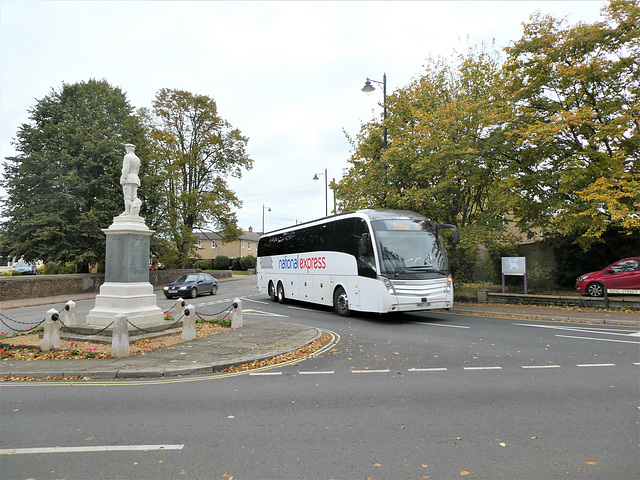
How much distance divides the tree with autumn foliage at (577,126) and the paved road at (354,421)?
8.23 m

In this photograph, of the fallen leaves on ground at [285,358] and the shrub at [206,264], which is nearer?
the fallen leaves on ground at [285,358]

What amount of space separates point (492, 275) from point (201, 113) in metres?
29.4

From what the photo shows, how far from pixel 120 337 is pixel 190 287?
16.8 meters

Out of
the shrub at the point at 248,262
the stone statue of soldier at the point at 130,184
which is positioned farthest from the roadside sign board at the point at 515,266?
the shrub at the point at 248,262

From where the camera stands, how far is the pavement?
23.7 ft

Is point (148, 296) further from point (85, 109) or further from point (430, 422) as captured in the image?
point (85, 109)

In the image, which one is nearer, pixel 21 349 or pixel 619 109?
pixel 21 349

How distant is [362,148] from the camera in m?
24.9

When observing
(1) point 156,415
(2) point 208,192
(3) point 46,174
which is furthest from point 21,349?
(2) point 208,192

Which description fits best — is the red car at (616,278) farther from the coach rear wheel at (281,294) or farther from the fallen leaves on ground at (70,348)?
the fallen leaves on ground at (70,348)

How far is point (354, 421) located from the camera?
4770 mm

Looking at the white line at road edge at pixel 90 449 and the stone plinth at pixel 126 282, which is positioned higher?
the stone plinth at pixel 126 282

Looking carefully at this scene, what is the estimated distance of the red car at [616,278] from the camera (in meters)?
15.6

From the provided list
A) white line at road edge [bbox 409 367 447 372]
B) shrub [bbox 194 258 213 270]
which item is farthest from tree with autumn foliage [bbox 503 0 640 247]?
shrub [bbox 194 258 213 270]
